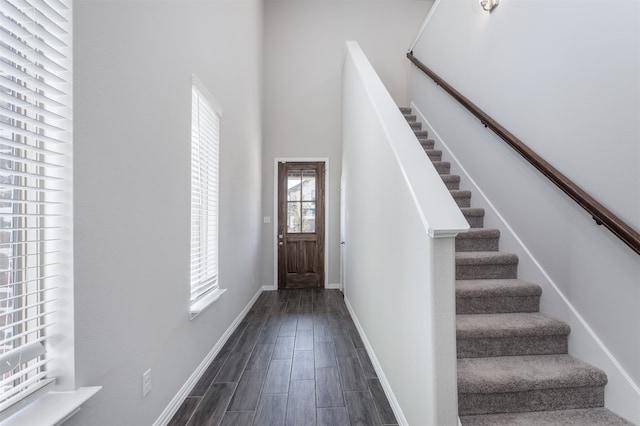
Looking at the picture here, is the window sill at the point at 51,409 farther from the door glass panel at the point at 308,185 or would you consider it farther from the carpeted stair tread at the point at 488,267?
the door glass panel at the point at 308,185

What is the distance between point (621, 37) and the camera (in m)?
1.62

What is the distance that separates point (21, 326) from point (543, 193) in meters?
2.81

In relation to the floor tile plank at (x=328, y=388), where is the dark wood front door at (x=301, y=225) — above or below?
above

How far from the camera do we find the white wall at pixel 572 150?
5.16 ft

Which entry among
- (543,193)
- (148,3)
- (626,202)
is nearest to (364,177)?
(543,193)

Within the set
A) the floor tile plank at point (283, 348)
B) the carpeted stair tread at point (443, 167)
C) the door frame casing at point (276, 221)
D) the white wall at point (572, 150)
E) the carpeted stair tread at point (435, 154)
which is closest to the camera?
the white wall at point (572, 150)

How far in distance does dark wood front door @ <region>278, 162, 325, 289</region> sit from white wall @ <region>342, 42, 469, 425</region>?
2248 mm

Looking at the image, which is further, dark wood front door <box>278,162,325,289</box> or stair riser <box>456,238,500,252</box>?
dark wood front door <box>278,162,325,289</box>

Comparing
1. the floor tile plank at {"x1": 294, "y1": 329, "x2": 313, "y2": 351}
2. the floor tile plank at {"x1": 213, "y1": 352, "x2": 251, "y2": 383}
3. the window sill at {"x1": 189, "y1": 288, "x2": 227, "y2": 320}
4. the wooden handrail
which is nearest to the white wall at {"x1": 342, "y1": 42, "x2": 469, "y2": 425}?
the floor tile plank at {"x1": 294, "y1": 329, "x2": 313, "y2": 351}

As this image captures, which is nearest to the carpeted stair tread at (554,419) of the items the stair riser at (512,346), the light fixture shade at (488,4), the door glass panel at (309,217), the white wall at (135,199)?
the stair riser at (512,346)

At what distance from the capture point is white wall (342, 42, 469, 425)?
4.34ft

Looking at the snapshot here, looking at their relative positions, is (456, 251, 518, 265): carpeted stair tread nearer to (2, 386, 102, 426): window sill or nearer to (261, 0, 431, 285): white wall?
(2, 386, 102, 426): window sill

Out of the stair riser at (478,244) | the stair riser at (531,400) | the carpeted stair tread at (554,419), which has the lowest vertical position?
the carpeted stair tread at (554,419)

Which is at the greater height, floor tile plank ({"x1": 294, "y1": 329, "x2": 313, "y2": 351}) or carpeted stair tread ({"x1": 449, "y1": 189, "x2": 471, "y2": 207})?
carpeted stair tread ({"x1": 449, "y1": 189, "x2": 471, "y2": 207})
